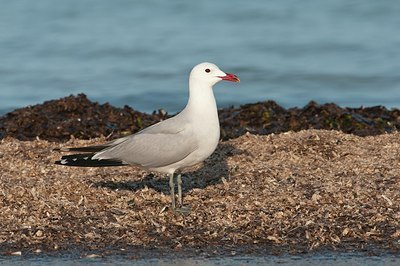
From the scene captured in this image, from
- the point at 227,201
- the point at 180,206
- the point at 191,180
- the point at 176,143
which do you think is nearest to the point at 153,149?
the point at 176,143

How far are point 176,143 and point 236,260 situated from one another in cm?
145

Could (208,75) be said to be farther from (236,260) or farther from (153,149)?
(236,260)

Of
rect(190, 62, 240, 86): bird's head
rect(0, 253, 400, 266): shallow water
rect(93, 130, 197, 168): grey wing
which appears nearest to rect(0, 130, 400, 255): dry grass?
rect(0, 253, 400, 266): shallow water

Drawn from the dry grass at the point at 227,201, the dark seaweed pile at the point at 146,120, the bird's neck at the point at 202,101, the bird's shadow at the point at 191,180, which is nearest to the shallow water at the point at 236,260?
the dry grass at the point at 227,201

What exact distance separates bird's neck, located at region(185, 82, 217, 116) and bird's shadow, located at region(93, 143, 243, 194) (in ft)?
2.80

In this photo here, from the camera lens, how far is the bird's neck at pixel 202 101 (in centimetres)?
842

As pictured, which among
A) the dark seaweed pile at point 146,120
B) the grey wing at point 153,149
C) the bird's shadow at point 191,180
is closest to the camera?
the grey wing at point 153,149

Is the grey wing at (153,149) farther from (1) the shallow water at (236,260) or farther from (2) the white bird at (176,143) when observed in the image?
(1) the shallow water at (236,260)

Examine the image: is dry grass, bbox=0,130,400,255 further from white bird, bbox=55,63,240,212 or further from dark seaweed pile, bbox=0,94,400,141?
dark seaweed pile, bbox=0,94,400,141

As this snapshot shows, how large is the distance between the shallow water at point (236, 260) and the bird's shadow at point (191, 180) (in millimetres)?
1784

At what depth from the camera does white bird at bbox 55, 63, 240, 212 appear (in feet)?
27.0

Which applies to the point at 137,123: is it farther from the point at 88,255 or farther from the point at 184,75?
the point at 184,75

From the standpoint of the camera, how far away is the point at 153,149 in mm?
8367

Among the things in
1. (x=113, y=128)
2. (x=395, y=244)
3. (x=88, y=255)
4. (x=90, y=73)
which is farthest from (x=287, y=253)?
(x=90, y=73)
